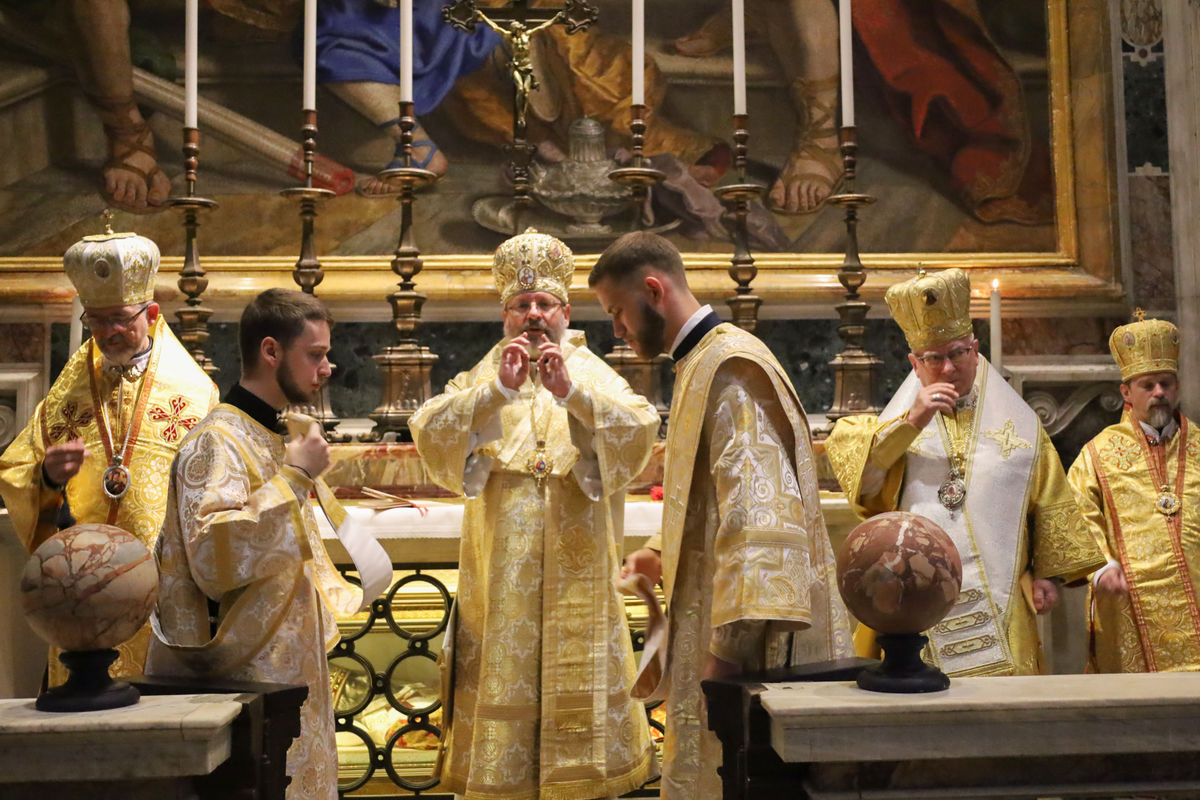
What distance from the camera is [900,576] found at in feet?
8.45

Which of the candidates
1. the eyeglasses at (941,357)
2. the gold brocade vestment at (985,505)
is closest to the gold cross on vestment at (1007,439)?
the gold brocade vestment at (985,505)

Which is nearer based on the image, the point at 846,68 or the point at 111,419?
the point at 111,419

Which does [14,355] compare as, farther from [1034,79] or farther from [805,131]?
[1034,79]

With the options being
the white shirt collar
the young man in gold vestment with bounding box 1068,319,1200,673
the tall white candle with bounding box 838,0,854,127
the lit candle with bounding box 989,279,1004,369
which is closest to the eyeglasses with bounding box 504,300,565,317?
the white shirt collar

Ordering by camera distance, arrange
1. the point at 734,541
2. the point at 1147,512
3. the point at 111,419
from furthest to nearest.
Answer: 1. the point at 1147,512
2. the point at 111,419
3. the point at 734,541

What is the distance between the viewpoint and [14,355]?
18.8 ft

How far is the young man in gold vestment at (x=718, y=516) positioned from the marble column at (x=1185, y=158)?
337 centimetres

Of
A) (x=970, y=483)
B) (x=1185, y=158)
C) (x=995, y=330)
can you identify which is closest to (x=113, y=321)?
(x=970, y=483)

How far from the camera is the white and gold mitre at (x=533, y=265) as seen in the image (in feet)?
13.8

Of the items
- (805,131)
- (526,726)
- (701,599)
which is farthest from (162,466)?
(805,131)

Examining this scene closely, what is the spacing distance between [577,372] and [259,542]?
1501mm

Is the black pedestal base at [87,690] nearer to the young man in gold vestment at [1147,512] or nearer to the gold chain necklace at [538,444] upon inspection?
the gold chain necklace at [538,444]

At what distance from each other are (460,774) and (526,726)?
267 millimetres

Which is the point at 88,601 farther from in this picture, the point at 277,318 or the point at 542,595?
the point at 542,595
